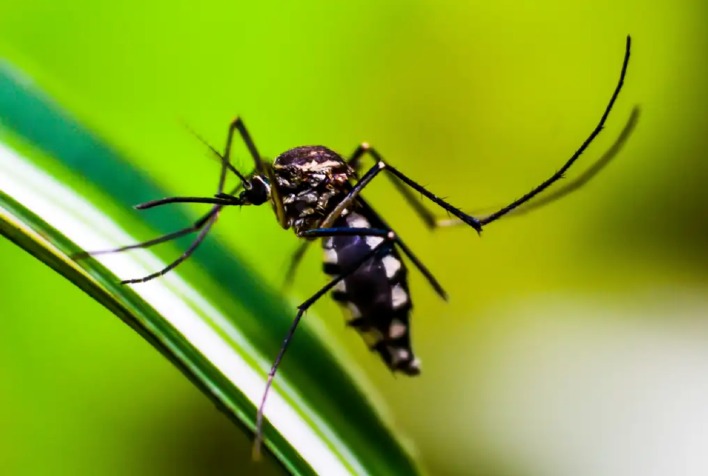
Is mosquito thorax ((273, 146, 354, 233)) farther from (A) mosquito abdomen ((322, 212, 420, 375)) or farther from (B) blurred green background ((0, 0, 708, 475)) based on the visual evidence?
(B) blurred green background ((0, 0, 708, 475))

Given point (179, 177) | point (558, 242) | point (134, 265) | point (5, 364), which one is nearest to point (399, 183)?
point (134, 265)

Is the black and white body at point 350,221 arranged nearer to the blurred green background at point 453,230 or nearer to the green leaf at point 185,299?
the green leaf at point 185,299

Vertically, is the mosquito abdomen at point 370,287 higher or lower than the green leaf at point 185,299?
lower

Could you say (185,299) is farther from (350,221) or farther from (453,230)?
(453,230)

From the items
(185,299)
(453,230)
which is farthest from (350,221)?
(453,230)

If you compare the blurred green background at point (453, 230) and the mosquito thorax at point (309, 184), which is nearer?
the mosquito thorax at point (309, 184)

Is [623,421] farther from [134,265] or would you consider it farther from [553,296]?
[134,265]

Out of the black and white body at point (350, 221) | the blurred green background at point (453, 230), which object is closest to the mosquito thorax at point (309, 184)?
the black and white body at point (350, 221)
